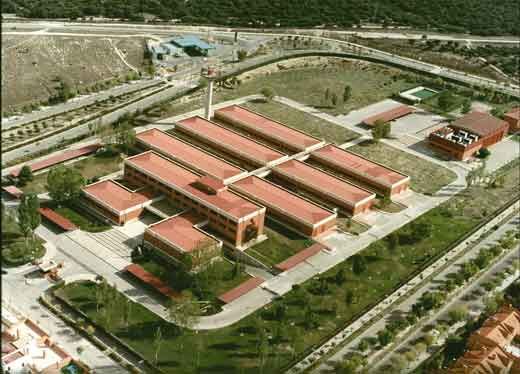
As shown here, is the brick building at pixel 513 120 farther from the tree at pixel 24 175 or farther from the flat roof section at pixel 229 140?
the tree at pixel 24 175

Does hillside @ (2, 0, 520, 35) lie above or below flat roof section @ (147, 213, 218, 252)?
above

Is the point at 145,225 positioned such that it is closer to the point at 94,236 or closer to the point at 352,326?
the point at 94,236

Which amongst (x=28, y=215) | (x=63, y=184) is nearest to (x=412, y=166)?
(x=63, y=184)

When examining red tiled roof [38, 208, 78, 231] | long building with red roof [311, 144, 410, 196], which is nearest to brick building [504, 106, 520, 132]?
long building with red roof [311, 144, 410, 196]

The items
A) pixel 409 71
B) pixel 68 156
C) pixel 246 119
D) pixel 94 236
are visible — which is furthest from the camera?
pixel 409 71

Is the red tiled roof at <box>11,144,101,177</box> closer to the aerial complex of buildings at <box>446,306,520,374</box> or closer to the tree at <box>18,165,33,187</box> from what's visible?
the tree at <box>18,165,33,187</box>

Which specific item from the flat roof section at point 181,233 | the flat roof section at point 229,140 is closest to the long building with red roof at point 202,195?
the flat roof section at point 181,233

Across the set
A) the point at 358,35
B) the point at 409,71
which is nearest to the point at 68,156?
the point at 409,71
